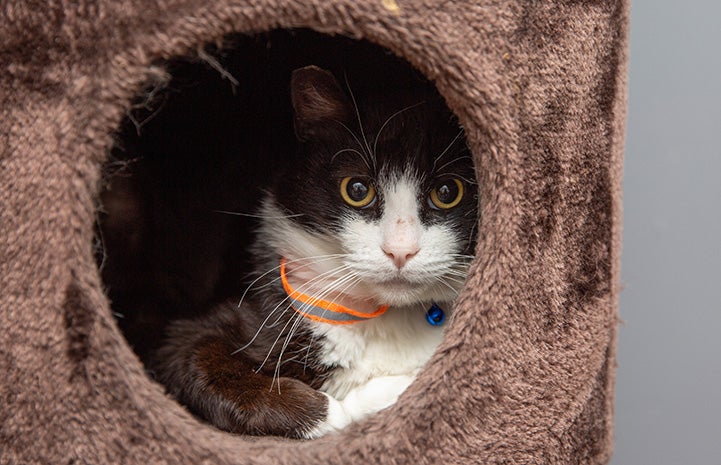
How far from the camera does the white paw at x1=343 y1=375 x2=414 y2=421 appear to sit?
42.7 inches

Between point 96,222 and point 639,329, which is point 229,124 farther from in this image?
point 639,329

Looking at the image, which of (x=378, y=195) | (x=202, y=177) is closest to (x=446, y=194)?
(x=378, y=195)

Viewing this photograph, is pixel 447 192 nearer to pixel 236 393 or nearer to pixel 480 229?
pixel 480 229

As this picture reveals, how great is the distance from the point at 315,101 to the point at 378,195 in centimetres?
19

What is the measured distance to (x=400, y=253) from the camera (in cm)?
100

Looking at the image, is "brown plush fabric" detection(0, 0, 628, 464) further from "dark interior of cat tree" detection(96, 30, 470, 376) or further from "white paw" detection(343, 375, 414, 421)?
"dark interior of cat tree" detection(96, 30, 470, 376)

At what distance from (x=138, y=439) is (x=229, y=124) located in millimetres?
845

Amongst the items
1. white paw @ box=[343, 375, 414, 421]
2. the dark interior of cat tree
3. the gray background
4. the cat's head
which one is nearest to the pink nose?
the cat's head

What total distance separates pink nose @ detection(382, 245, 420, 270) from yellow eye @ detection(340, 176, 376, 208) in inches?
4.3

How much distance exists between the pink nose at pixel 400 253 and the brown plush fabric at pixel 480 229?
11cm

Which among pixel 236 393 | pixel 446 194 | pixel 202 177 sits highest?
pixel 446 194

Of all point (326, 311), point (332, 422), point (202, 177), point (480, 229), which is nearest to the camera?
point (480, 229)

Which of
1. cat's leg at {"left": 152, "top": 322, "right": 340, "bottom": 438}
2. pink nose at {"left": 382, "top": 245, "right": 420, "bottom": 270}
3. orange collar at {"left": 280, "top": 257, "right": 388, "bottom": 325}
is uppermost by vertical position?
pink nose at {"left": 382, "top": 245, "right": 420, "bottom": 270}

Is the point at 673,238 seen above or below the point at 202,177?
above
